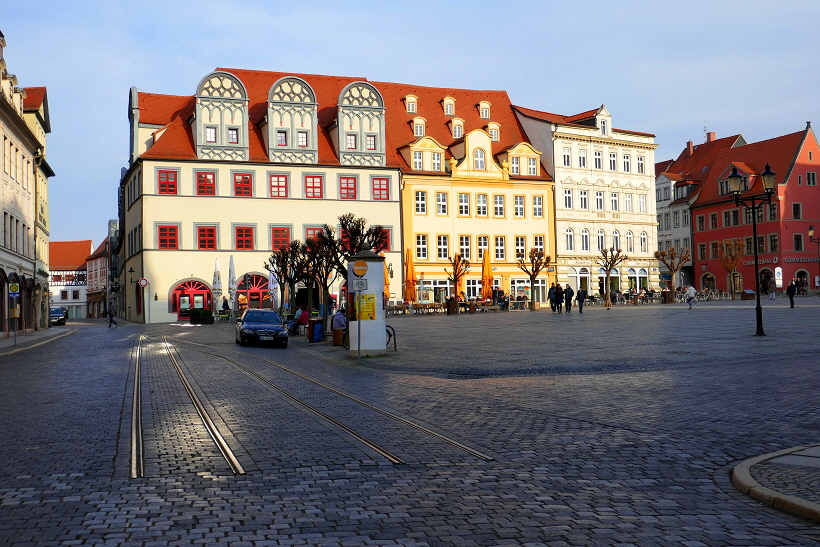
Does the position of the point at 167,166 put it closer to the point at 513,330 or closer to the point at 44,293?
the point at 44,293

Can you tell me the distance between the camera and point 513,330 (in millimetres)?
33594

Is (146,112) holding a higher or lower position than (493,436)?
higher

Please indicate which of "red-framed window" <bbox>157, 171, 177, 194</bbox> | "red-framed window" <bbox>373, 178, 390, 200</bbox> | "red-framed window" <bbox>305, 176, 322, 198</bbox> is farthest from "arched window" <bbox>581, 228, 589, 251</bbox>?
"red-framed window" <bbox>157, 171, 177, 194</bbox>

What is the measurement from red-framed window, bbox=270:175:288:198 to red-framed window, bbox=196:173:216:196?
13.7 ft

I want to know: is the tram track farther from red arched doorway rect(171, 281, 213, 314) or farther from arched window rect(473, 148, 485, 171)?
arched window rect(473, 148, 485, 171)

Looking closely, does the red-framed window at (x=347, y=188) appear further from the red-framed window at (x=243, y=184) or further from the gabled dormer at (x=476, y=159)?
the gabled dormer at (x=476, y=159)

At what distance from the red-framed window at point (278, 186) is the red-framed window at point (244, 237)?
3110 millimetres

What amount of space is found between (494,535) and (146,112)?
210ft

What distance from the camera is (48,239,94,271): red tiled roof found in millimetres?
133125

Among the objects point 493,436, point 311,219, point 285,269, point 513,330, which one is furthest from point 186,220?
point 493,436

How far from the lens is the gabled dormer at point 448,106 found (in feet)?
244

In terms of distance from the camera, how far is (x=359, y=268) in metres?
23.1

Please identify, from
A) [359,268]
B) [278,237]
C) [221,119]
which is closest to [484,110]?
[278,237]

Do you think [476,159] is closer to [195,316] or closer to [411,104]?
[411,104]
